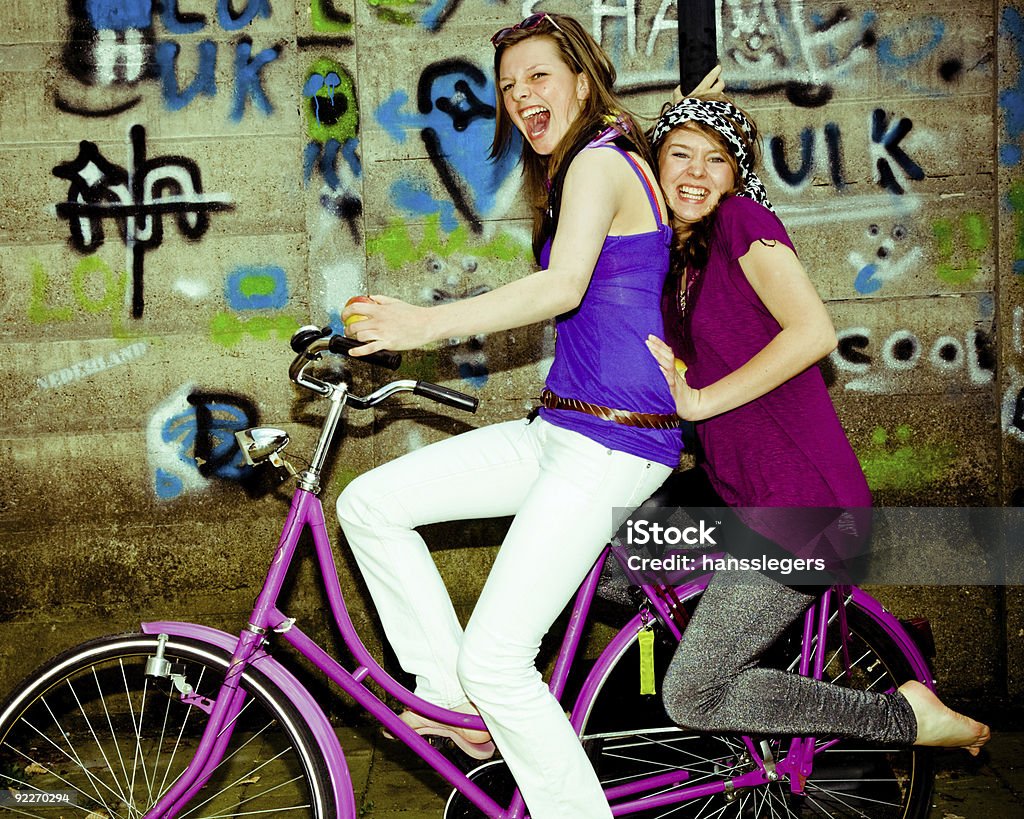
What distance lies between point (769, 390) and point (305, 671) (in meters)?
2.56

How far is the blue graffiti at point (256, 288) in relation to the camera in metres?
4.24

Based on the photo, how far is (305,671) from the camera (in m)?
4.36

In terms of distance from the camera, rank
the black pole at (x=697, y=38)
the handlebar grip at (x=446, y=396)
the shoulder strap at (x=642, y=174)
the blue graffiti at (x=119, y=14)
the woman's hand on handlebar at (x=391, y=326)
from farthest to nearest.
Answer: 1. the blue graffiti at (x=119, y=14)
2. the black pole at (x=697, y=38)
3. the handlebar grip at (x=446, y=396)
4. the shoulder strap at (x=642, y=174)
5. the woman's hand on handlebar at (x=391, y=326)

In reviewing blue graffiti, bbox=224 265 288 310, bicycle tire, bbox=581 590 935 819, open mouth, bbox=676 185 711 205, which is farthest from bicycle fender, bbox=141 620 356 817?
blue graffiti, bbox=224 265 288 310

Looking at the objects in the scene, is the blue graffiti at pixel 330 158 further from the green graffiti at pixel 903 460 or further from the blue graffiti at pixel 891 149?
the green graffiti at pixel 903 460

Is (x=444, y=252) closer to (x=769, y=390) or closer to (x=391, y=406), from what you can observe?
(x=391, y=406)

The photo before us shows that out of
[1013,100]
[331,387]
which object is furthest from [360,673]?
[1013,100]

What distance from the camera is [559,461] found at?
2627 millimetres

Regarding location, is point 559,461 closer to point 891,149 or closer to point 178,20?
point 891,149

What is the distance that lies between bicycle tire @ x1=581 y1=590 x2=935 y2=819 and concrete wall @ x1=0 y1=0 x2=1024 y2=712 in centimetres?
134

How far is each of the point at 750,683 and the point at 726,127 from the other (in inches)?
56.0

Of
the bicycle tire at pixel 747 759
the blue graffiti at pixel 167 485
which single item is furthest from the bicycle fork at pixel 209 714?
the blue graffiti at pixel 167 485

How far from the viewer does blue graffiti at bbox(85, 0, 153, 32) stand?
411 cm

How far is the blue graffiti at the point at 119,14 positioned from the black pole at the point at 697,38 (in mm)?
2264
